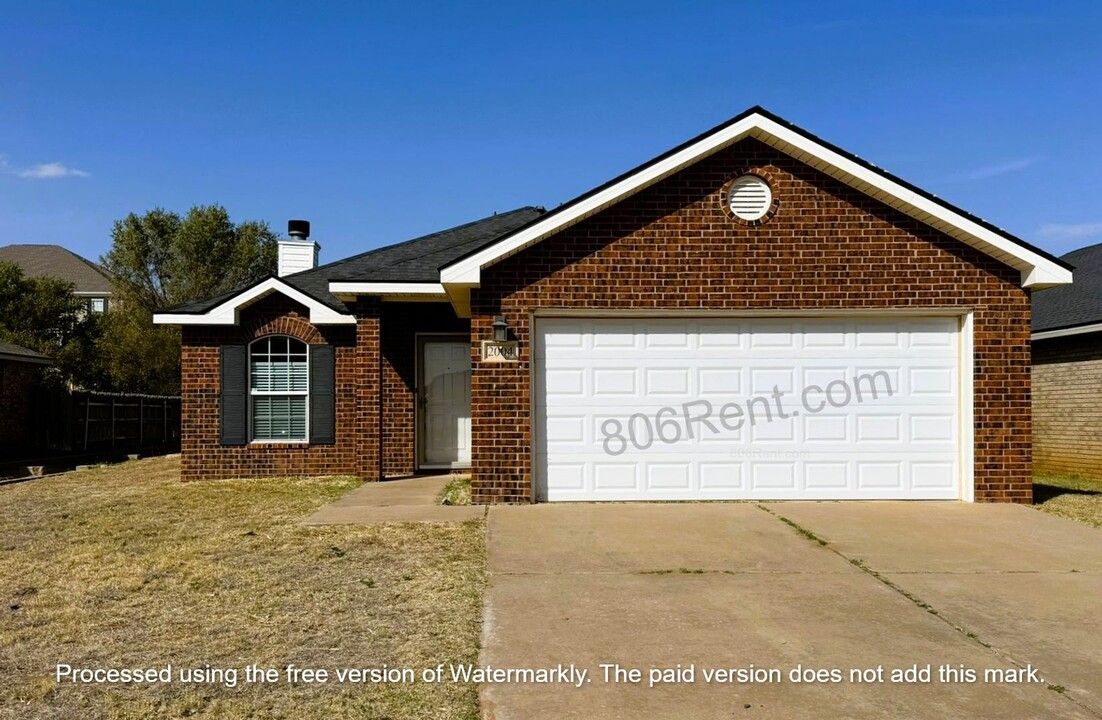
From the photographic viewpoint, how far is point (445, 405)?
42.0 ft

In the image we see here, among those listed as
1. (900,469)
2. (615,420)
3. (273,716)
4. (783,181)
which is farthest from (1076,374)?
(273,716)

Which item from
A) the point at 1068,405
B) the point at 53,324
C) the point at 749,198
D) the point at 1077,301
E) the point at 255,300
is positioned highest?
the point at 749,198

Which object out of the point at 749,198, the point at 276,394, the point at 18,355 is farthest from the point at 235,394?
the point at 18,355

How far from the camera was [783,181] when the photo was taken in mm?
9328

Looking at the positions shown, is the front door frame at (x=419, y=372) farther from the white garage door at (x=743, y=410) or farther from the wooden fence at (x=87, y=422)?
the wooden fence at (x=87, y=422)

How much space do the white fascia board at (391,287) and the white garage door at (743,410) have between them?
241 cm

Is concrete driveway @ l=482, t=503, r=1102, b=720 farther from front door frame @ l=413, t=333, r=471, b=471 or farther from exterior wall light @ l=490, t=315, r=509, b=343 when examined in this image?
front door frame @ l=413, t=333, r=471, b=471

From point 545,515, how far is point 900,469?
13.7 ft

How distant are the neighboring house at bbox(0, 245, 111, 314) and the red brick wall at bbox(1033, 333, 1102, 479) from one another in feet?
115

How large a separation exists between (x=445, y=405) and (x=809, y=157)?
6.53 m

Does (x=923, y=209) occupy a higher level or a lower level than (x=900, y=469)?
higher

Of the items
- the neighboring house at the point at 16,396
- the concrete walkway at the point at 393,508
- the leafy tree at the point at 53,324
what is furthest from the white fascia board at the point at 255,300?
the leafy tree at the point at 53,324

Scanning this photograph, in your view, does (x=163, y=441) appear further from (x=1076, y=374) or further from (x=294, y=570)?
(x=1076, y=374)

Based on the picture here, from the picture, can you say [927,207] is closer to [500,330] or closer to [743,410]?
[743,410]
